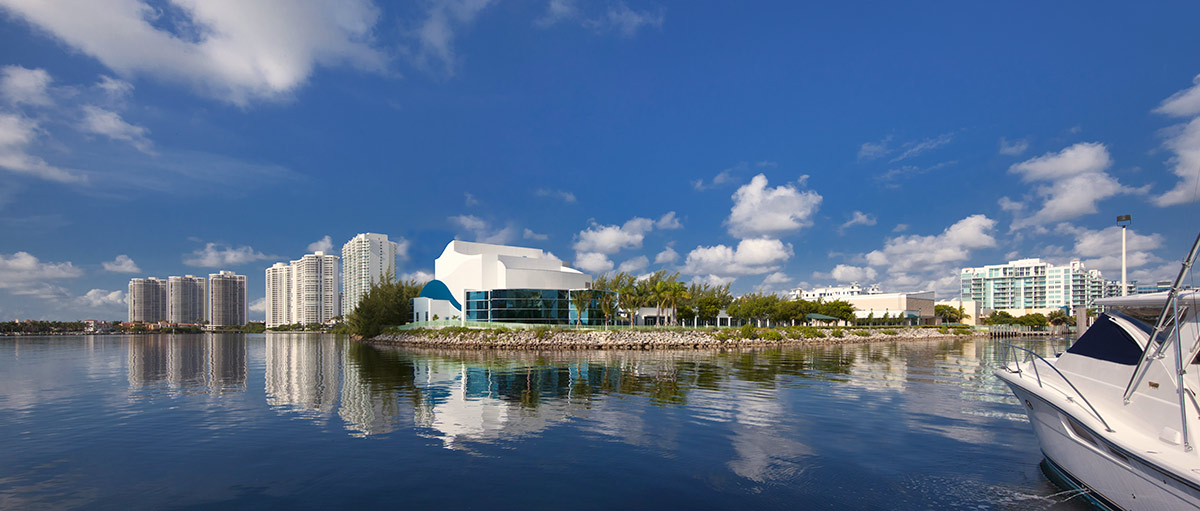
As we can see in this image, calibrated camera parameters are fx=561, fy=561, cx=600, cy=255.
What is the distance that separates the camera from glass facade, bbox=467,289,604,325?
8000 cm

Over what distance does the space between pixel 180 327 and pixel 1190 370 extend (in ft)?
798

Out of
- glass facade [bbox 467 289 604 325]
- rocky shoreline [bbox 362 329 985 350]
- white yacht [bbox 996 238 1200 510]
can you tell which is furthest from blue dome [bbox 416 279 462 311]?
white yacht [bbox 996 238 1200 510]

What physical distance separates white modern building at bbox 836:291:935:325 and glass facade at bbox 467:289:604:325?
88122mm

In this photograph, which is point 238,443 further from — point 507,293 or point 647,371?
point 507,293

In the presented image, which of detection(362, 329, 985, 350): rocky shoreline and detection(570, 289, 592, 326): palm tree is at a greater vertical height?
detection(570, 289, 592, 326): palm tree

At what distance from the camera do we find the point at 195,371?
3778cm

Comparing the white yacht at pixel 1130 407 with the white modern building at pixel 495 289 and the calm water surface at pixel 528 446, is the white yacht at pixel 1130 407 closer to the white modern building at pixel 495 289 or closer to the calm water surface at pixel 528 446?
the calm water surface at pixel 528 446

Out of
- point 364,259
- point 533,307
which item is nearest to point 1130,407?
point 533,307

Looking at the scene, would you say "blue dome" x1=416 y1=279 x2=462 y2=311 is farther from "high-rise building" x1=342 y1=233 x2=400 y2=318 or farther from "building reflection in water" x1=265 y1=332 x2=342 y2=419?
"high-rise building" x1=342 y1=233 x2=400 y2=318

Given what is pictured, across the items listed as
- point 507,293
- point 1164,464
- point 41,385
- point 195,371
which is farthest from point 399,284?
point 1164,464

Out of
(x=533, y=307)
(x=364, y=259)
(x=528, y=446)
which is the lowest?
(x=533, y=307)

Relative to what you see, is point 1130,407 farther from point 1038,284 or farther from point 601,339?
point 1038,284

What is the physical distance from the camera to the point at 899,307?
142750 mm

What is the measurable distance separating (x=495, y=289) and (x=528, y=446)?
68819mm
